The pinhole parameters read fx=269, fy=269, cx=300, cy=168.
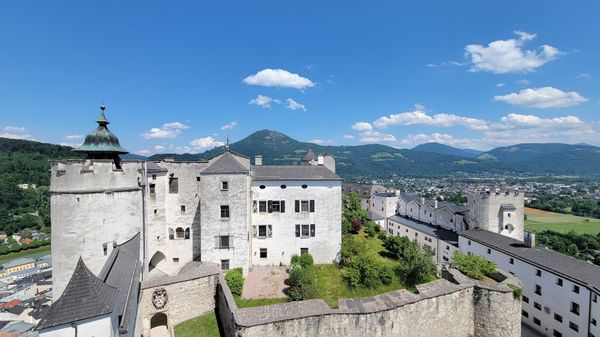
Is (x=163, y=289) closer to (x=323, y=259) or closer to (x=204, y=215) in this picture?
(x=204, y=215)

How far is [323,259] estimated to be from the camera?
25719 millimetres

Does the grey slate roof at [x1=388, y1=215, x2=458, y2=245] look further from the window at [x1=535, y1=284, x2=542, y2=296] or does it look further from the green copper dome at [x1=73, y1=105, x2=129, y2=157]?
the green copper dome at [x1=73, y1=105, x2=129, y2=157]

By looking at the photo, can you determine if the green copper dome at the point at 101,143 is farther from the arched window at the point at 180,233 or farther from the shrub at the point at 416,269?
the shrub at the point at 416,269


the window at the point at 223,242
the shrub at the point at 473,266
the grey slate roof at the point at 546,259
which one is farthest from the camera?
the window at the point at 223,242

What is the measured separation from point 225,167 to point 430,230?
36.0m

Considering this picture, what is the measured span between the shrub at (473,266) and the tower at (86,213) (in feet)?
76.7

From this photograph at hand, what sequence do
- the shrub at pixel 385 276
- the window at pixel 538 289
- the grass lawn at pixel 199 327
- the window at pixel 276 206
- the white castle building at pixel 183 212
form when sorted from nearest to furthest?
the white castle building at pixel 183 212 < the grass lawn at pixel 199 327 < the shrub at pixel 385 276 < the window at pixel 538 289 < the window at pixel 276 206

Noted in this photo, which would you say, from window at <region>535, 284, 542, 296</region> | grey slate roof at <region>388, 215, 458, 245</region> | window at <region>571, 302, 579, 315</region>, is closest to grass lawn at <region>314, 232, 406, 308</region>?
window at <region>535, 284, 542, 296</region>

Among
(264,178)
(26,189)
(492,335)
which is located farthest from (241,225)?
(26,189)

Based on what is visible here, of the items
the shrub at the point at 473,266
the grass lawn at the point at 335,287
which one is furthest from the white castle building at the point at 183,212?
the shrub at the point at 473,266

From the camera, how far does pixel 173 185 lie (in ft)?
81.1

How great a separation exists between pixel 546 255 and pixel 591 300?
719 cm

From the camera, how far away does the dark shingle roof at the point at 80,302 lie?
7625mm

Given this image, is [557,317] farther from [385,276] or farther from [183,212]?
[183,212]
